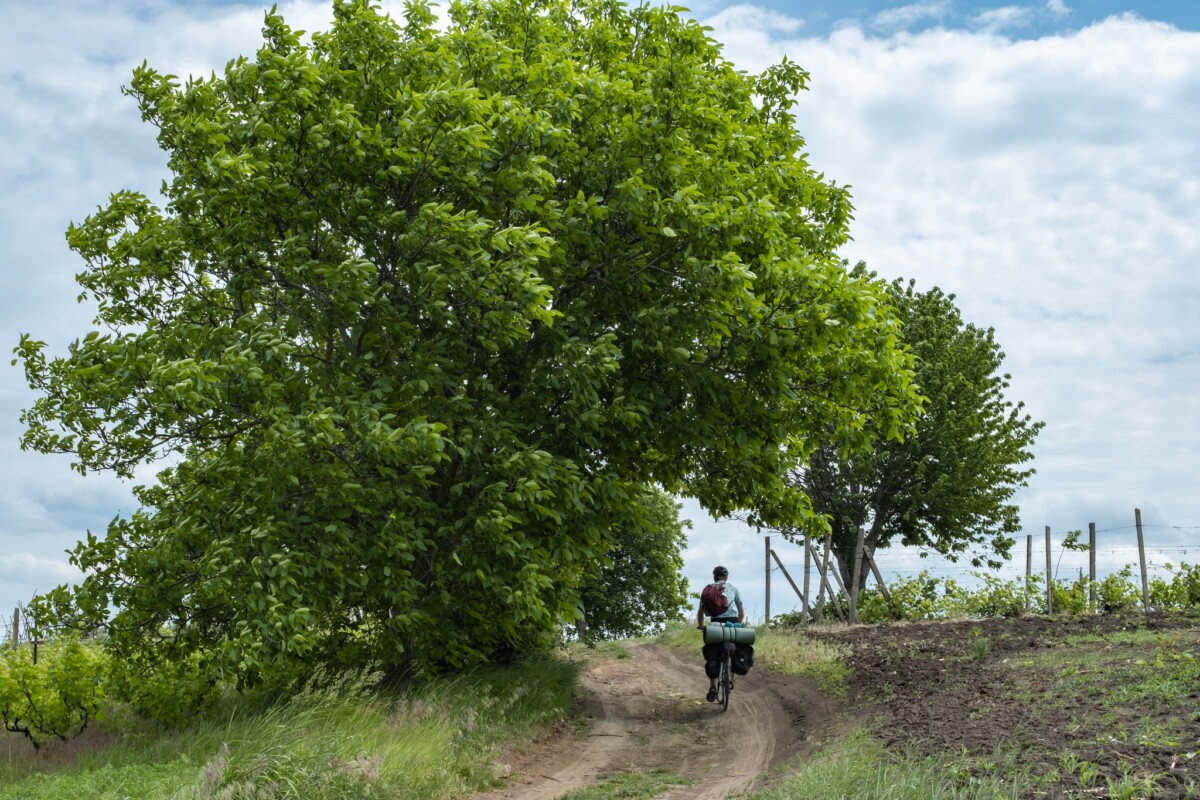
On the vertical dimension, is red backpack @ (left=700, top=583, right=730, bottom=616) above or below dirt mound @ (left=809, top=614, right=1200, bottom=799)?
above

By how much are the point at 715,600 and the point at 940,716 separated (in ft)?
18.5

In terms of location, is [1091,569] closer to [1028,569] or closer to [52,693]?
[1028,569]

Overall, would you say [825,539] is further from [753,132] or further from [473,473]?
[473,473]

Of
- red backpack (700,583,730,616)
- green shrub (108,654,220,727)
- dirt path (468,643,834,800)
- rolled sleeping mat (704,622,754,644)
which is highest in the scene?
red backpack (700,583,730,616)

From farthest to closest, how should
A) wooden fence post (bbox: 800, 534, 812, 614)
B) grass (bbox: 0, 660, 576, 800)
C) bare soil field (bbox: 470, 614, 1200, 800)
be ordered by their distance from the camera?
1. wooden fence post (bbox: 800, 534, 812, 614)
2. grass (bbox: 0, 660, 576, 800)
3. bare soil field (bbox: 470, 614, 1200, 800)

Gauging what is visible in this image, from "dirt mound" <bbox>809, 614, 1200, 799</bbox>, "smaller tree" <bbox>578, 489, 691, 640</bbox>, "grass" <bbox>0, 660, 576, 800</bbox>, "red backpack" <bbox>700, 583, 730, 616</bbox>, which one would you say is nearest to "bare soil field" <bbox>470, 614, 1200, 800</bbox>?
"dirt mound" <bbox>809, 614, 1200, 799</bbox>

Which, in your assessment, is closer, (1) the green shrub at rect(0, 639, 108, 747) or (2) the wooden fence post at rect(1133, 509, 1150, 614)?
(1) the green shrub at rect(0, 639, 108, 747)

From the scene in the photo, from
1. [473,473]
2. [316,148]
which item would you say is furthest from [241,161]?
[473,473]

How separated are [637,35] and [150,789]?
1312 cm

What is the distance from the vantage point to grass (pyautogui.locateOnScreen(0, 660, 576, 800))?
9906mm

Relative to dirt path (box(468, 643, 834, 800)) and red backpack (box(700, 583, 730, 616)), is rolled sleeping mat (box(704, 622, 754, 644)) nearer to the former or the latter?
red backpack (box(700, 583, 730, 616))

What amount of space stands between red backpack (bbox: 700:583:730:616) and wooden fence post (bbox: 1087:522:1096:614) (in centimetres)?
1368

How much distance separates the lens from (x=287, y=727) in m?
10.9

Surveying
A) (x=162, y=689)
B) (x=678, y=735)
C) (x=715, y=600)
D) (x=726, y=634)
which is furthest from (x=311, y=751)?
(x=715, y=600)
